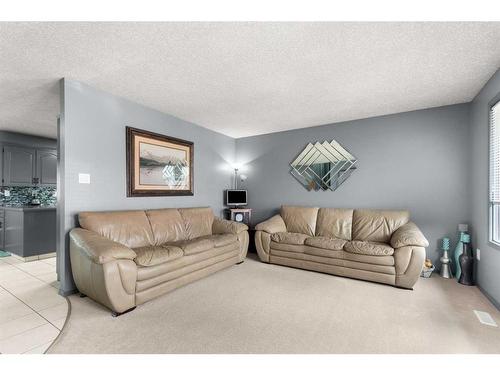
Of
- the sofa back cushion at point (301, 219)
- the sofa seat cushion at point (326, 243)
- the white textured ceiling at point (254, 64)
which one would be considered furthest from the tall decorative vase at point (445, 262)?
the white textured ceiling at point (254, 64)

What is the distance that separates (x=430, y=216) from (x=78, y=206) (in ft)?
15.8

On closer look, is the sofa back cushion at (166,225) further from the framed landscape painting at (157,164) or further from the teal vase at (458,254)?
the teal vase at (458,254)

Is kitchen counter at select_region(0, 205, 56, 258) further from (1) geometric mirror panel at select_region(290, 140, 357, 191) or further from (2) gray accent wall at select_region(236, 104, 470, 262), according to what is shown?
(1) geometric mirror panel at select_region(290, 140, 357, 191)

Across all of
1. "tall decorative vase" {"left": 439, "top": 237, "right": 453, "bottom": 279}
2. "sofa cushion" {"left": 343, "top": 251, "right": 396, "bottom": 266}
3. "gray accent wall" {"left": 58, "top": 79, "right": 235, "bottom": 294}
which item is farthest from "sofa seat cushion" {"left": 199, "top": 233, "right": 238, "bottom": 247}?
"tall decorative vase" {"left": 439, "top": 237, "right": 453, "bottom": 279}

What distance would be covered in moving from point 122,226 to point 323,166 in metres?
3.44

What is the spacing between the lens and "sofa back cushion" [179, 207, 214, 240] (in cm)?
373

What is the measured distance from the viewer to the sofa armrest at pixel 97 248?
210 cm

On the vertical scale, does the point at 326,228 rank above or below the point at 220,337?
above

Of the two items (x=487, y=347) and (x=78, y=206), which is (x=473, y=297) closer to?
(x=487, y=347)

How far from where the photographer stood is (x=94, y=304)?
2.41 m

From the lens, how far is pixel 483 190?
9.12ft

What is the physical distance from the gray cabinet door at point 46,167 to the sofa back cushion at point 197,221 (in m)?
3.82

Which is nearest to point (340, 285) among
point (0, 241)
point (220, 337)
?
point (220, 337)
